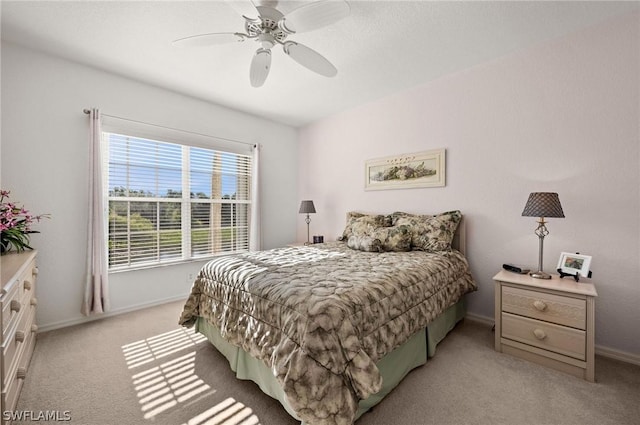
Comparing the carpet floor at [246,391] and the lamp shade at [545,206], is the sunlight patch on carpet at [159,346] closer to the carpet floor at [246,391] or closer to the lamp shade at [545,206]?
the carpet floor at [246,391]

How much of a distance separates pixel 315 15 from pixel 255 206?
283 cm

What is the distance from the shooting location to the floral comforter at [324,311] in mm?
1224

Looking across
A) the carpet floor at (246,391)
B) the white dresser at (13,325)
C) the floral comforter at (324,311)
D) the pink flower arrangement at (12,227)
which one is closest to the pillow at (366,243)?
the floral comforter at (324,311)

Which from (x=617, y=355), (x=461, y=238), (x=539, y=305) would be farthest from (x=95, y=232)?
(x=617, y=355)

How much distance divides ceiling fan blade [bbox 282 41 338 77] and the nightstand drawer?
7.88ft

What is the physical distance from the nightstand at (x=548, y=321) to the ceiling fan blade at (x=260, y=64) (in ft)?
8.17

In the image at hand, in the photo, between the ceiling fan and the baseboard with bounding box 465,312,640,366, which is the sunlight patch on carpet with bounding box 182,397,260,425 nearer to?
the ceiling fan

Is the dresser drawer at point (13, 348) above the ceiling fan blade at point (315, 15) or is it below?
below

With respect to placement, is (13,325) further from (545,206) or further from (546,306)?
(545,206)

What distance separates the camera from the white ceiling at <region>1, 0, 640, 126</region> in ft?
6.52

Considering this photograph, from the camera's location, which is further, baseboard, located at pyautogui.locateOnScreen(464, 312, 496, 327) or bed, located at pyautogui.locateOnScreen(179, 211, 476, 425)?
baseboard, located at pyautogui.locateOnScreen(464, 312, 496, 327)

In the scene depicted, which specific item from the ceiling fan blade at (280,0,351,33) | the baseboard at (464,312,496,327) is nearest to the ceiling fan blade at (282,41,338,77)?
the ceiling fan blade at (280,0,351,33)

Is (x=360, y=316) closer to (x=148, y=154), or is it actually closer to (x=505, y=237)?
(x=505, y=237)

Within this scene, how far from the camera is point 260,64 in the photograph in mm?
2143
